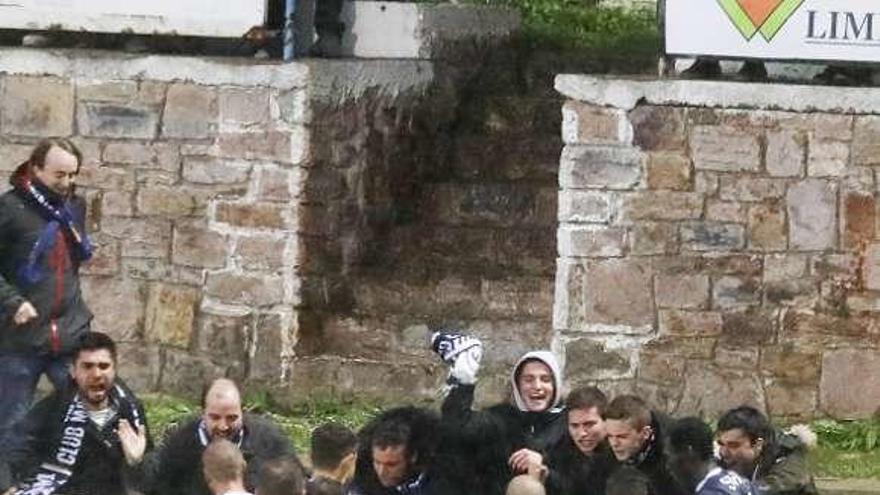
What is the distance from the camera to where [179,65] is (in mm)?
12688

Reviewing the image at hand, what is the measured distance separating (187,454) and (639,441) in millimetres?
1609

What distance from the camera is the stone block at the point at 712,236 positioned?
12.1 metres

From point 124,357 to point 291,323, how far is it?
2.68 feet

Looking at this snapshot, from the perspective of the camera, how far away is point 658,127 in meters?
12.1

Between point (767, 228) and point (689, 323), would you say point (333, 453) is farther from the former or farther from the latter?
point (767, 228)

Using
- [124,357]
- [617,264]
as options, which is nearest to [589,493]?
[617,264]

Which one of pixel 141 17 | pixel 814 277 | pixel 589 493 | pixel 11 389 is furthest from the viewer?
pixel 141 17

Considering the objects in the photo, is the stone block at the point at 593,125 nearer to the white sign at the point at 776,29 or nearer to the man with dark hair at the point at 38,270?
the white sign at the point at 776,29

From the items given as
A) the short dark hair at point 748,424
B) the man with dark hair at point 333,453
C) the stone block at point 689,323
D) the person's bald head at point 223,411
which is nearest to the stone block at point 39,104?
the stone block at point 689,323

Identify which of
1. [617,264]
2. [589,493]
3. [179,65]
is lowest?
[589,493]

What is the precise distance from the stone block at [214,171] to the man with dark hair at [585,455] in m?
3.16

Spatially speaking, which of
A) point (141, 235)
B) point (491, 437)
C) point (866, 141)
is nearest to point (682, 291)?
point (866, 141)

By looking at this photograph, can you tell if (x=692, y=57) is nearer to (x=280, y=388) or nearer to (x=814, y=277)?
(x=814, y=277)

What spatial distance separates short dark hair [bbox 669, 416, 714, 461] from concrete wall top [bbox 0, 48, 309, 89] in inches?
139
